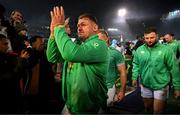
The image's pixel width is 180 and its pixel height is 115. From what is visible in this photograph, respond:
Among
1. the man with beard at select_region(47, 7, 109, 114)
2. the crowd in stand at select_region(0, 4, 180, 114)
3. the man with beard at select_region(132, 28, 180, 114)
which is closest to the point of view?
the man with beard at select_region(47, 7, 109, 114)

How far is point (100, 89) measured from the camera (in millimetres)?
4047

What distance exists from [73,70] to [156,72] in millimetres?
3312

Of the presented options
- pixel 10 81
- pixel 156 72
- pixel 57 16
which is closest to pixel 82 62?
pixel 57 16

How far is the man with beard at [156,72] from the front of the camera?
675cm

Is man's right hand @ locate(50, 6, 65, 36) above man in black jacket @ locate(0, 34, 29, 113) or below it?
above

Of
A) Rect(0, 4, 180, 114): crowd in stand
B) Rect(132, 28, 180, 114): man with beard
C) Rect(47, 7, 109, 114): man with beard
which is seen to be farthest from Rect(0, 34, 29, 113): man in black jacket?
Rect(132, 28, 180, 114): man with beard

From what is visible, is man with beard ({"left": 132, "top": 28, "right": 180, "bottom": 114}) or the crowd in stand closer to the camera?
the crowd in stand

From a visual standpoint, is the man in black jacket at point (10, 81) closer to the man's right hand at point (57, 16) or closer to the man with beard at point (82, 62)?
the man with beard at point (82, 62)

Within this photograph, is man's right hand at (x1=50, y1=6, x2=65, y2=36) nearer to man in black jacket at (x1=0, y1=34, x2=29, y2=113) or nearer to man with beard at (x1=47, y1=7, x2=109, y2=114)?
man with beard at (x1=47, y1=7, x2=109, y2=114)

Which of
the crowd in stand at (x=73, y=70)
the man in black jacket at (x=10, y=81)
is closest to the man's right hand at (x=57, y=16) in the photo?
the crowd in stand at (x=73, y=70)

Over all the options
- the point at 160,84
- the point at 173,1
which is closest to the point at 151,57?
the point at 160,84

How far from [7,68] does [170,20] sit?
5685cm

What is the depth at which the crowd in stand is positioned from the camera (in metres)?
3.88

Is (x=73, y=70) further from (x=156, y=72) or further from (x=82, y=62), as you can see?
(x=156, y=72)
